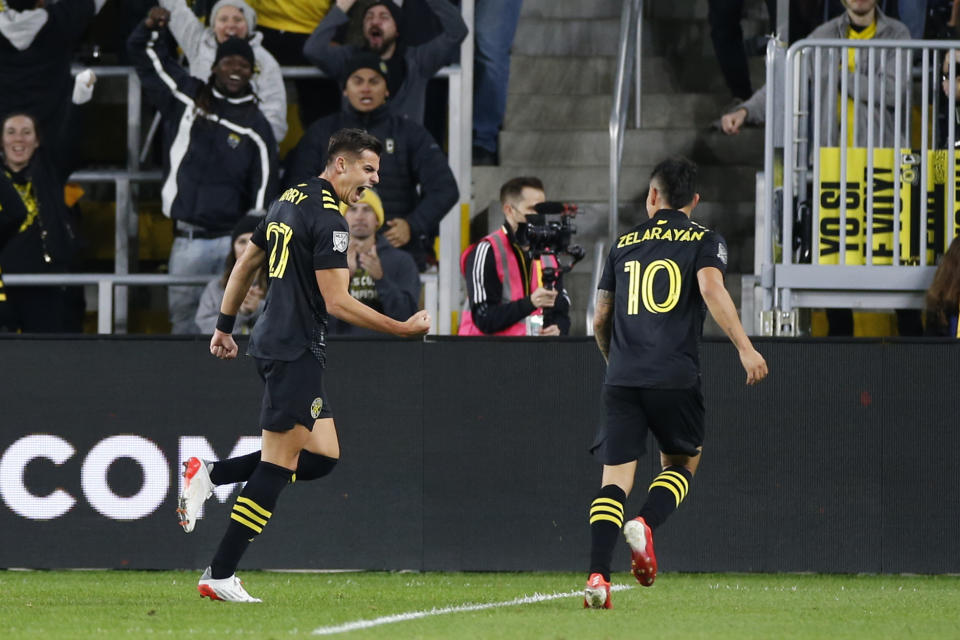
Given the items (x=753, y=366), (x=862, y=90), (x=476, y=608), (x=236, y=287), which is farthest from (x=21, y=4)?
(x=753, y=366)

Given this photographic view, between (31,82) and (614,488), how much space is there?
7.00 meters

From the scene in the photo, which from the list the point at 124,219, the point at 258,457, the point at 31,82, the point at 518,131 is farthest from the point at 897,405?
the point at 31,82

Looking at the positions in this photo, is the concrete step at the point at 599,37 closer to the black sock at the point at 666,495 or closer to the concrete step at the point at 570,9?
the concrete step at the point at 570,9

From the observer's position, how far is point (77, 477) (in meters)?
9.06

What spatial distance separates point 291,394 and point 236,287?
608mm

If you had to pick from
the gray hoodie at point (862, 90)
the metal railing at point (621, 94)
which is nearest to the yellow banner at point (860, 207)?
the gray hoodie at point (862, 90)

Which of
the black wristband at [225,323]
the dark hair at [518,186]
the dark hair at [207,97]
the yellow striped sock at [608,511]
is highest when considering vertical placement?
the dark hair at [207,97]

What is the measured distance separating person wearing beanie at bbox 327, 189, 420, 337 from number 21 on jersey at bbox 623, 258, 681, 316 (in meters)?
3.30

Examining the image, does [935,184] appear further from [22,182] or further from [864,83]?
[22,182]

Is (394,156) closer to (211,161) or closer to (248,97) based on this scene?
(248,97)

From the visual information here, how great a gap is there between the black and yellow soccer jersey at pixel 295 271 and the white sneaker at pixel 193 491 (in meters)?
0.64

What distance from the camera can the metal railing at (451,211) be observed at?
11.7 m

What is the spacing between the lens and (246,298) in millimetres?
10570

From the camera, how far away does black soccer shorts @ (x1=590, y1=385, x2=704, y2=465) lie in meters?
7.11
